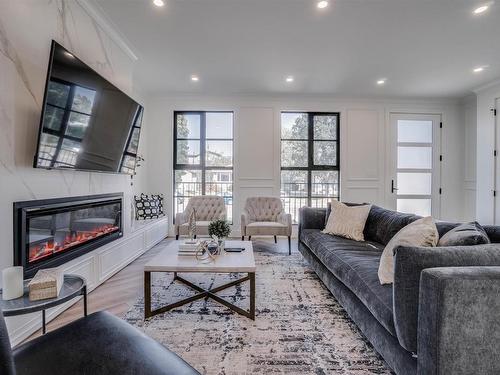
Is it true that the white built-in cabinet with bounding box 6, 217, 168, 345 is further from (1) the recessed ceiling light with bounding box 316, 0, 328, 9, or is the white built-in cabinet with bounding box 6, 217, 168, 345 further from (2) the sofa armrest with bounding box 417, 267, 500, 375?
(1) the recessed ceiling light with bounding box 316, 0, 328, 9

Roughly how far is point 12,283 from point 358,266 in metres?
2.14

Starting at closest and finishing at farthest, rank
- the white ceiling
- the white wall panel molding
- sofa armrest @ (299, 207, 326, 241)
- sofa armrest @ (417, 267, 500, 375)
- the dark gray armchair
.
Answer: the dark gray armchair
sofa armrest @ (417, 267, 500, 375)
the white ceiling
sofa armrest @ (299, 207, 326, 241)
the white wall panel molding

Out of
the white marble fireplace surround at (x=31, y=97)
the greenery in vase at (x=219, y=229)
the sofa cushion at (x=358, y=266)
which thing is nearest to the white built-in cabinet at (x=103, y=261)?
the white marble fireplace surround at (x=31, y=97)

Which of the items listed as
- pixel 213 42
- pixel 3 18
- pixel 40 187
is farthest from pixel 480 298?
pixel 213 42

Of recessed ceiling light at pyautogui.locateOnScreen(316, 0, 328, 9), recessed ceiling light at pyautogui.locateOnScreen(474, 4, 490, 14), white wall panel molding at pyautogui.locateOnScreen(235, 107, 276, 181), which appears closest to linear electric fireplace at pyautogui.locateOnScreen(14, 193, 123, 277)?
white wall panel molding at pyautogui.locateOnScreen(235, 107, 276, 181)

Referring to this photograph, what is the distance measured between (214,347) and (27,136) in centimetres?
197

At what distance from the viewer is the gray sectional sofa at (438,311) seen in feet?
3.52

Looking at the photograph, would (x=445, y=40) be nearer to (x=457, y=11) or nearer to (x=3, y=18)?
(x=457, y=11)

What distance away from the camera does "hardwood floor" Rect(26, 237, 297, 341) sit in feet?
6.95

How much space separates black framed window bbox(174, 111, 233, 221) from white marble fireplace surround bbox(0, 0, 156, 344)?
235 centimetres

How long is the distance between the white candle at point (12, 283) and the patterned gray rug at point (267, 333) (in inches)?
33.3

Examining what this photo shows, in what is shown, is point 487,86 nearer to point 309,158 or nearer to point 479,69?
point 479,69

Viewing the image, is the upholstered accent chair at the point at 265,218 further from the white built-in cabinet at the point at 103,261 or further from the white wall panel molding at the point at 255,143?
the white built-in cabinet at the point at 103,261

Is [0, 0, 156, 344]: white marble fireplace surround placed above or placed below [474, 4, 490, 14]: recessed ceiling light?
below
